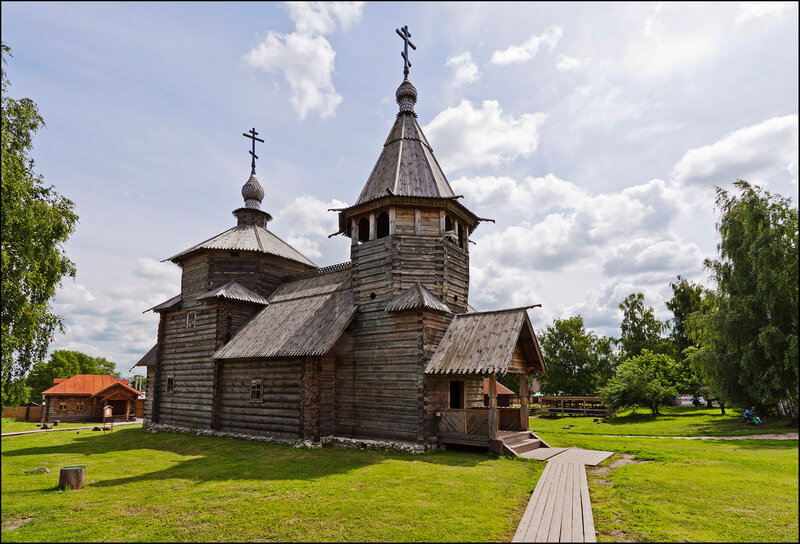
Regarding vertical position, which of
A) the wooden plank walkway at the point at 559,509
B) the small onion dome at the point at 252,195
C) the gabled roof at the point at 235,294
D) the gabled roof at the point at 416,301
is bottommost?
the wooden plank walkway at the point at 559,509

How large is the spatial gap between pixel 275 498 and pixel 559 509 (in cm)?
600

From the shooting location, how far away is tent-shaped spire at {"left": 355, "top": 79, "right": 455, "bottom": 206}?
19.7m

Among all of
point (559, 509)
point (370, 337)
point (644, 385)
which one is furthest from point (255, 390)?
point (644, 385)

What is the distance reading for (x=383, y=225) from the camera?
20375mm

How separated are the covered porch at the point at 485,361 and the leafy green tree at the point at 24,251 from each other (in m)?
11.8

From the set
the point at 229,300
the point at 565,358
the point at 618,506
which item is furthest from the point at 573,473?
the point at 565,358

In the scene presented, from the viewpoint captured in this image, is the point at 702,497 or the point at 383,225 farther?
the point at 383,225

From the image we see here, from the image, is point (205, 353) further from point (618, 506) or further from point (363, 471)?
point (618, 506)

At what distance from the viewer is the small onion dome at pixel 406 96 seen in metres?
23.0

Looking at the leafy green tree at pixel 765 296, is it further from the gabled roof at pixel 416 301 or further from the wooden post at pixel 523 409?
the wooden post at pixel 523 409

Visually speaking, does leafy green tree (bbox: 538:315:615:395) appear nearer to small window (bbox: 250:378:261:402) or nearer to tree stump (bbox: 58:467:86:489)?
small window (bbox: 250:378:261:402)

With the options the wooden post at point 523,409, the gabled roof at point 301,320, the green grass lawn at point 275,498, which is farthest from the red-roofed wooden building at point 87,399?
the wooden post at point 523,409

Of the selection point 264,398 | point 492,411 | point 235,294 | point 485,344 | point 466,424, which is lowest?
point 466,424

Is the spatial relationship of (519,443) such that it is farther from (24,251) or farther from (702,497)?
(24,251)
